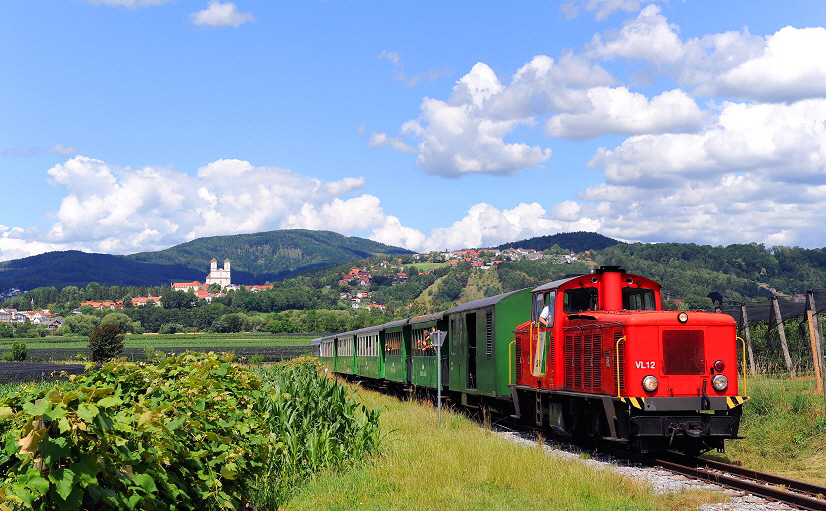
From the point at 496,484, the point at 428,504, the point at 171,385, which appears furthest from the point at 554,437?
the point at 171,385

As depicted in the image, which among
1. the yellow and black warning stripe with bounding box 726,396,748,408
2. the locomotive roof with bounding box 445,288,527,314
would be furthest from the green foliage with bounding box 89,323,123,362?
the yellow and black warning stripe with bounding box 726,396,748,408

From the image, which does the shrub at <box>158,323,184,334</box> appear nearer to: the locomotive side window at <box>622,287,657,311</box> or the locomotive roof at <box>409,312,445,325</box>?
the locomotive roof at <box>409,312,445,325</box>

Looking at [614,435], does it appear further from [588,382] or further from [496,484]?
[496,484]

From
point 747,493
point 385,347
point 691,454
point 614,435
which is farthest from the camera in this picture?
point 385,347

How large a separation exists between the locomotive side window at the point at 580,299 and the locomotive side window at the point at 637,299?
63cm

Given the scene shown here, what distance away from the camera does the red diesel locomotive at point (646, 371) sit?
14.4 meters

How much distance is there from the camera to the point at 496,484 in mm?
12273

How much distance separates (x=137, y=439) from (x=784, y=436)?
1363 centimetres

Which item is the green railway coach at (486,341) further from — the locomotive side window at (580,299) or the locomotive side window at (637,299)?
the locomotive side window at (637,299)

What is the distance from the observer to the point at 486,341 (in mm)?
21594

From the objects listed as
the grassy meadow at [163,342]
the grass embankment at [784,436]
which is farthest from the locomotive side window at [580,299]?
the grassy meadow at [163,342]

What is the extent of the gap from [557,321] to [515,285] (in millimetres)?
174362

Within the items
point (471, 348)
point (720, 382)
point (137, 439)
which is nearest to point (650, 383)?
point (720, 382)

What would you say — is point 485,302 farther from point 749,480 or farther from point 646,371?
point 749,480
